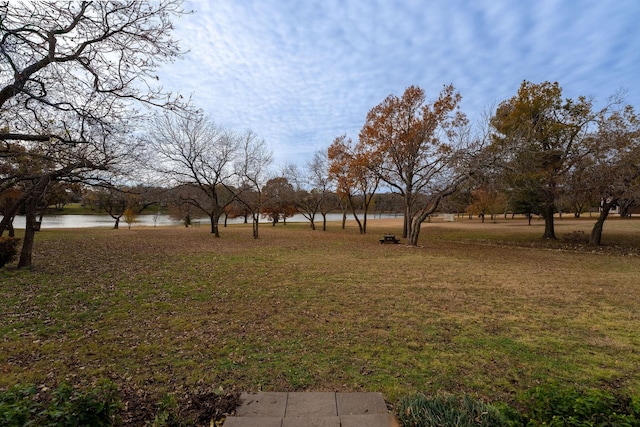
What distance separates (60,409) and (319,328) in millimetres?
3245

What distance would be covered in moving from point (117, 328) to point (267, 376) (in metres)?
2.88

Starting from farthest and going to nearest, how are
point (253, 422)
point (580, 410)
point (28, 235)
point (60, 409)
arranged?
point (28, 235) → point (253, 422) → point (580, 410) → point (60, 409)

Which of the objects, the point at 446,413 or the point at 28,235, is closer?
the point at 446,413

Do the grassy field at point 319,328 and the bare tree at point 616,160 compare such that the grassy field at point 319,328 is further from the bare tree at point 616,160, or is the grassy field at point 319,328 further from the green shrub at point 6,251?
the bare tree at point 616,160

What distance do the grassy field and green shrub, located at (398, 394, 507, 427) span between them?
1.67 feet

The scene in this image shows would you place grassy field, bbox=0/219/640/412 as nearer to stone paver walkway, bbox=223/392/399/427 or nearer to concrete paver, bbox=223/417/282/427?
stone paver walkway, bbox=223/392/399/427

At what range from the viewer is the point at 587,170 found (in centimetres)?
1431

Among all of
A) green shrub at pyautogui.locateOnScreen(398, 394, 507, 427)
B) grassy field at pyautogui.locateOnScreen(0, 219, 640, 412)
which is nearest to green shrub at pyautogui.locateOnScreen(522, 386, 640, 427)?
green shrub at pyautogui.locateOnScreen(398, 394, 507, 427)

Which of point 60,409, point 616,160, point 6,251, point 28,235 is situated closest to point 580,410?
point 60,409

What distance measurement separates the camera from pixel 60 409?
2096 millimetres

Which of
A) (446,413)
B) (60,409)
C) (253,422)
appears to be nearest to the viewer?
(60,409)

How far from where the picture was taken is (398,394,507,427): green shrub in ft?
7.47

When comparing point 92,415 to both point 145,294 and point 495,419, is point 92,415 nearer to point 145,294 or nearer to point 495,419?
point 495,419

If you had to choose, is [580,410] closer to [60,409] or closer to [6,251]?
[60,409]
